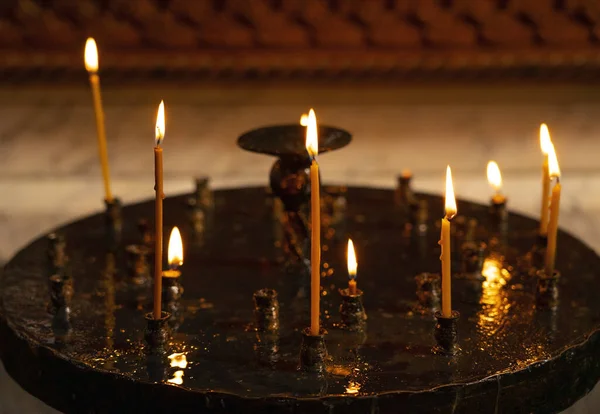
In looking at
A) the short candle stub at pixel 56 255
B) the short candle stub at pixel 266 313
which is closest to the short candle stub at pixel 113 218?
the short candle stub at pixel 56 255

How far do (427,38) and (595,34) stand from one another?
0.48m

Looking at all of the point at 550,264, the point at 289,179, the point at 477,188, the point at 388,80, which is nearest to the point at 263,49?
the point at 388,80

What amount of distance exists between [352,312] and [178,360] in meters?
0.26

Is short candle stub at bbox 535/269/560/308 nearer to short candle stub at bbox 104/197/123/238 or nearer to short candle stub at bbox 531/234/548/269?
short candle stub at bbox 531/234/548/269

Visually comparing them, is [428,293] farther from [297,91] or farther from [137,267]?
[297,91]

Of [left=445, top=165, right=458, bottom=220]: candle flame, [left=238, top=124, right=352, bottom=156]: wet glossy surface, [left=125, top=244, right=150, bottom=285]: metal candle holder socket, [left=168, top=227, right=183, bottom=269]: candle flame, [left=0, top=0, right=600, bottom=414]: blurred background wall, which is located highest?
[left=0, top=0, right=600, bottom=414]: blurred background wall

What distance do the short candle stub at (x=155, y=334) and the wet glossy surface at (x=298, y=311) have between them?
0.6 inches

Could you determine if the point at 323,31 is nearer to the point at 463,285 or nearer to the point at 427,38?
the point at 427,38

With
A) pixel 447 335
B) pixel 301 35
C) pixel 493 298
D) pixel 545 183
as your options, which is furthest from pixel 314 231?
pixel 301 35

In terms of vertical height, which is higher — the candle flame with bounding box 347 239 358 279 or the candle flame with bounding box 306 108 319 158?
the candle flame with bounding box 306 108 319 158

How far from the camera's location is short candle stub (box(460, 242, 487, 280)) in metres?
1.59

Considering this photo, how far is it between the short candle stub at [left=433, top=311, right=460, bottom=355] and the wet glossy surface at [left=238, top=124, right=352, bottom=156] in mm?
342

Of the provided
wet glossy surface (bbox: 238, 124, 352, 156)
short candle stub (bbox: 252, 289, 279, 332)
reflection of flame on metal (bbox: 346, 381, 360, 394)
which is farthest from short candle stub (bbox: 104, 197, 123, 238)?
reflection of flame on metal (bbox: 346, 381, 360, 394)

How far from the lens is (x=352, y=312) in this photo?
1.39 m
